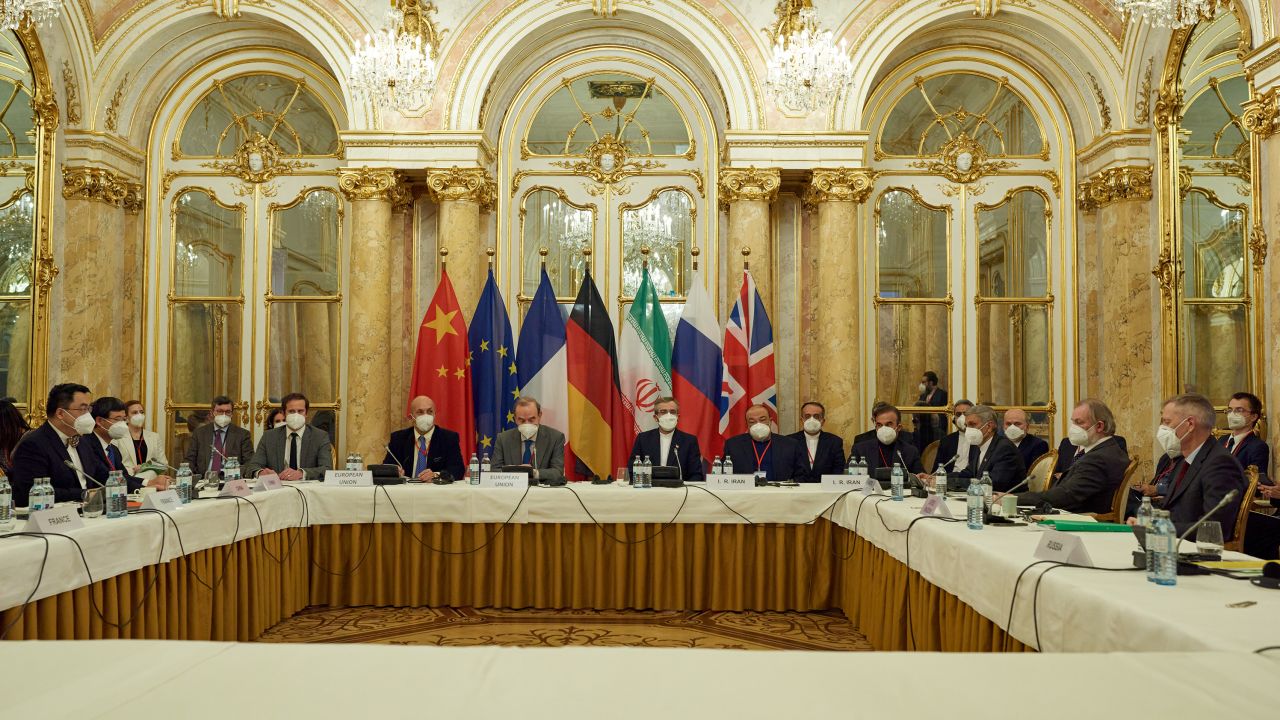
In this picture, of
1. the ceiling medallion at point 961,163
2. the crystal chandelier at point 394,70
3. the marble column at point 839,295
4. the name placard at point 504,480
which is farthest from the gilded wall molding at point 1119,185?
the name placard at point 504,480

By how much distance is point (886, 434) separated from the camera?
7441 millimetres

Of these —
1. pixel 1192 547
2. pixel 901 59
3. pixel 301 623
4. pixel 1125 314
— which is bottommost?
pixel 301 623

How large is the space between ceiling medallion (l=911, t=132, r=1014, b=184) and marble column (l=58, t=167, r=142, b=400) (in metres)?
7.82

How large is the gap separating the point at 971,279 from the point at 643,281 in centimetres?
336

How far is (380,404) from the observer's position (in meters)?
8.78

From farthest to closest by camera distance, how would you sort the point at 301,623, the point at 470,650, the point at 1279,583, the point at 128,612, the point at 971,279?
the point at 971,279
the point at 301,623
the point at 128,612
the point at 1279,583
the point at 470,650

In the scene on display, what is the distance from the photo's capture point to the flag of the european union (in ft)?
27.6

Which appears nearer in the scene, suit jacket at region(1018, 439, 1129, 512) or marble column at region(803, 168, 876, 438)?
suit jacket at region(1018, 439, 1129, 512)

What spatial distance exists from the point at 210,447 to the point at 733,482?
5.09 metres

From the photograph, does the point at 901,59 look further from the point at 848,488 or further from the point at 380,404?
the point at 380,404

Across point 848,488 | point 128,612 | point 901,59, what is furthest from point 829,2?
point 128,612

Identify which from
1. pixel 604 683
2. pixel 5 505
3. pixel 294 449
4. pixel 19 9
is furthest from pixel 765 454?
pixel 19 9

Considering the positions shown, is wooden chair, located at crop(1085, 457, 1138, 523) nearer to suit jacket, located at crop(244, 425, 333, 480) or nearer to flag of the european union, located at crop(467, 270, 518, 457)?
flag of the european union, located at crop(467, 270, 518, 457)

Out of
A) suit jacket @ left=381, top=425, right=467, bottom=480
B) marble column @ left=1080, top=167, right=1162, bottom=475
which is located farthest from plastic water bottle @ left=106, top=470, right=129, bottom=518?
marble column @ left=1080, top=167, right=1162, bottom=475
